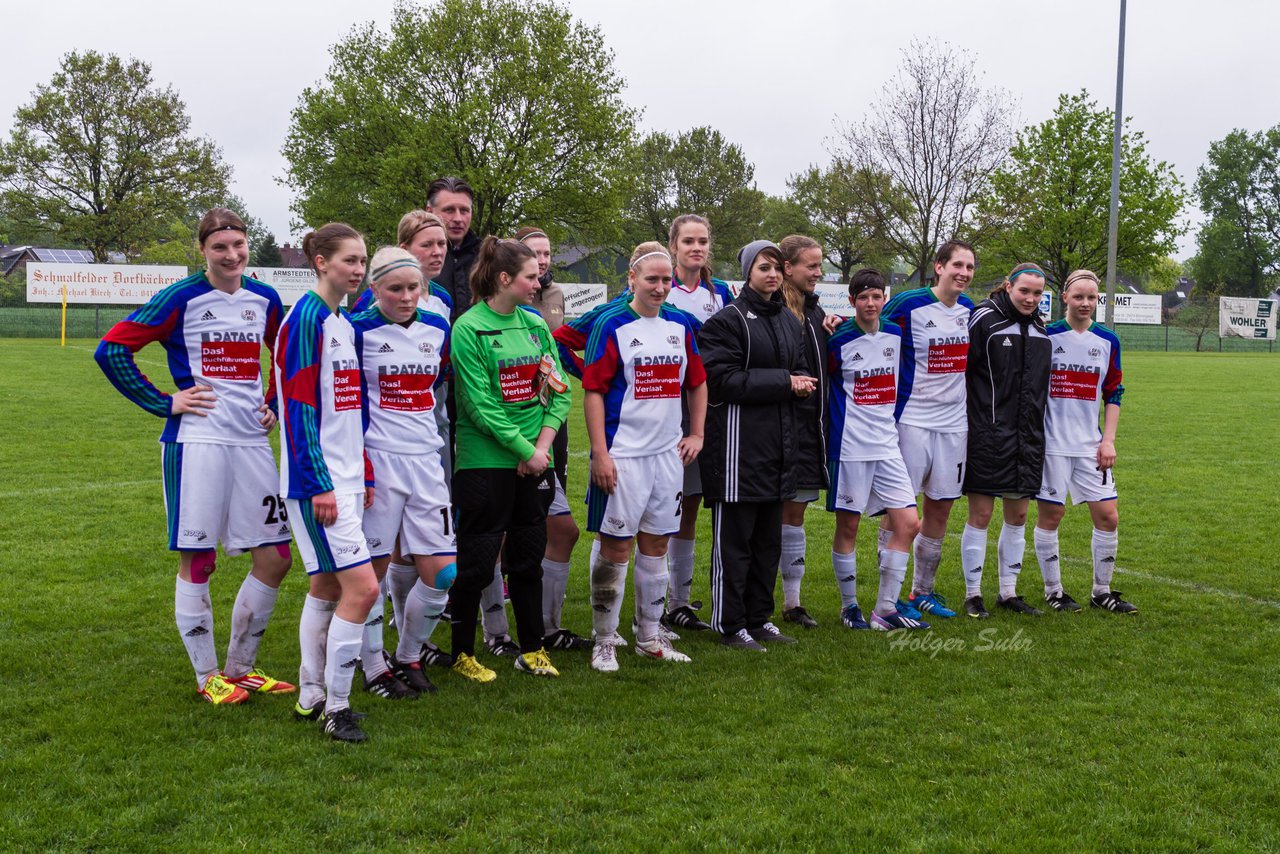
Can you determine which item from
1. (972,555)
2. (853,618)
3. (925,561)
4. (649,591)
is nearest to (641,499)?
(649,591)

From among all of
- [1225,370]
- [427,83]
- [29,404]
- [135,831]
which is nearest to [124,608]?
[135,831]

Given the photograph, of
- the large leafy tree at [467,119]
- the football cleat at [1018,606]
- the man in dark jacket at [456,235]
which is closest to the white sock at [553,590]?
the man in dark jacket at [456,235]

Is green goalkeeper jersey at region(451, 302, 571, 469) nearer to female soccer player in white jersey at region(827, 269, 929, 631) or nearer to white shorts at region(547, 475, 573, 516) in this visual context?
white shorts at region(547, 475, 573, 516)

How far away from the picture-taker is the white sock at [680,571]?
623 centimetres

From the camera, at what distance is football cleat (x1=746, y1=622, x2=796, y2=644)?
5.56 m

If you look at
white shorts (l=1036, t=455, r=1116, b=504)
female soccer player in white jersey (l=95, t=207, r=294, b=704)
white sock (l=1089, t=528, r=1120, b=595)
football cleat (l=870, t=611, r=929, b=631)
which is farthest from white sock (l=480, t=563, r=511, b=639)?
white sock (l=1089, t=528, r=1120, b=595)

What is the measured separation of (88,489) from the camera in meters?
9.66

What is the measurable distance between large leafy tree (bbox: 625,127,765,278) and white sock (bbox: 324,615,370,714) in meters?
63.0

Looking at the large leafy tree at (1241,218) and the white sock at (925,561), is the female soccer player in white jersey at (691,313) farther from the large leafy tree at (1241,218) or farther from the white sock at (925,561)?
the large leafy tree at (1241,218)

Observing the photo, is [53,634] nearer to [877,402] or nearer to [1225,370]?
[877,402]

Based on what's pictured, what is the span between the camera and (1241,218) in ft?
253

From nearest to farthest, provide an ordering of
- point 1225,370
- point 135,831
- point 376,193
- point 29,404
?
point 135,831 → point 29,404 → point 1225,370 → point 376,193

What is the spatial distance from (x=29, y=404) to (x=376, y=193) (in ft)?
66.1

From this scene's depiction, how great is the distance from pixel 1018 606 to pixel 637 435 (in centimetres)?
272
